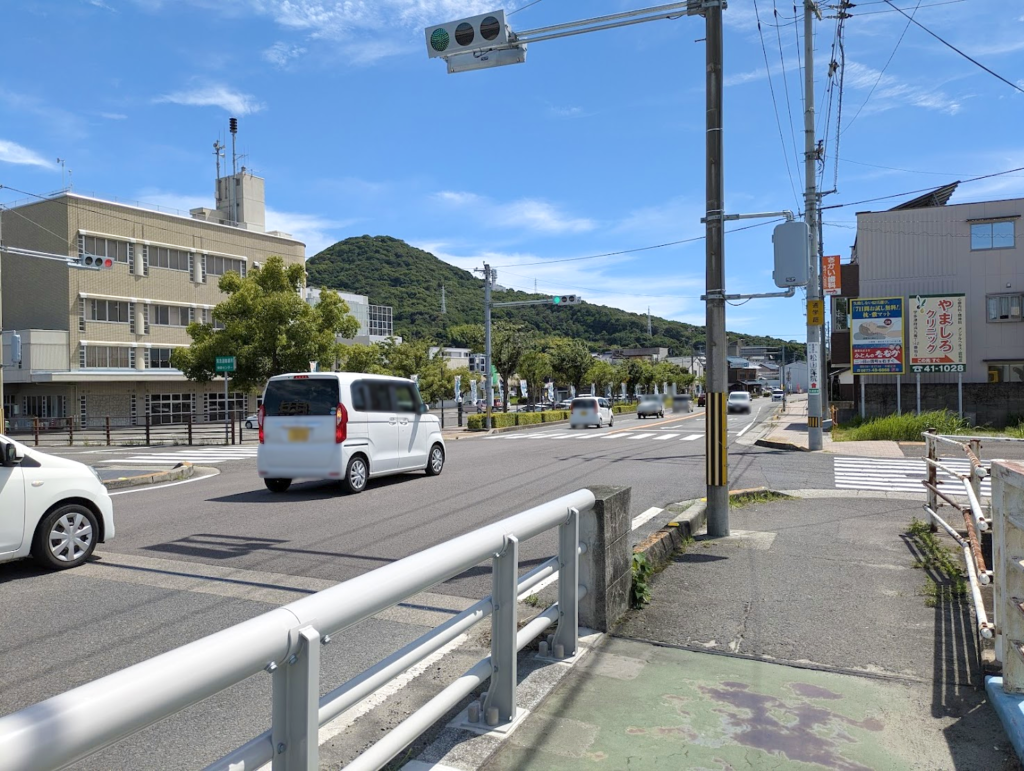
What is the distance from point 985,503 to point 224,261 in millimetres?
54062

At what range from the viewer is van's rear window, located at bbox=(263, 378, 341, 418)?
1144 centimetres

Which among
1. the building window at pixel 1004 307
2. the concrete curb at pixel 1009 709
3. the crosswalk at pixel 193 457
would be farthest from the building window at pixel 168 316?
the concrete curb at pixel 1009 709

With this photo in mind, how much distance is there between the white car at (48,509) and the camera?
6406 mm

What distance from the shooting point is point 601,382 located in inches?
3425

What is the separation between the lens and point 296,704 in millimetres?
2148

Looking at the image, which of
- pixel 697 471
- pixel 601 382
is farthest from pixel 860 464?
pixel 601 382

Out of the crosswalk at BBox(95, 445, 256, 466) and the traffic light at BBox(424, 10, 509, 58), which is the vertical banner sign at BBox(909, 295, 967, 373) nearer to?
the crosswalk at BBox(95, 445, 256, 466)

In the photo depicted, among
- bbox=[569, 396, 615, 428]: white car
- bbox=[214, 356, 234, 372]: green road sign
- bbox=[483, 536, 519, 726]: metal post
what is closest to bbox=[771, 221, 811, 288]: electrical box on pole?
bbox=[483, 536, 519, 726]: metal post

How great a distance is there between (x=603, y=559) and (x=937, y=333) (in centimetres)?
2924

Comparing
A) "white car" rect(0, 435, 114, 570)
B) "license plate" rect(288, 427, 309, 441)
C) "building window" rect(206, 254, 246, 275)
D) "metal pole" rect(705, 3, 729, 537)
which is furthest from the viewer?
"building window" rect(206, 254, 246, 275)

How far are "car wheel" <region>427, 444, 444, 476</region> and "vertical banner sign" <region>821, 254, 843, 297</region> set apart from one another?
21.7m

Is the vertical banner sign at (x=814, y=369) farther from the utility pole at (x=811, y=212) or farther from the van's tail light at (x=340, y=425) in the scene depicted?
the van's tail light at (x=340, y=425)

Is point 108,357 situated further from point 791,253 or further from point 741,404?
point 791,253

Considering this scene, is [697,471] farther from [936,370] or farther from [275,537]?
[936,370]
